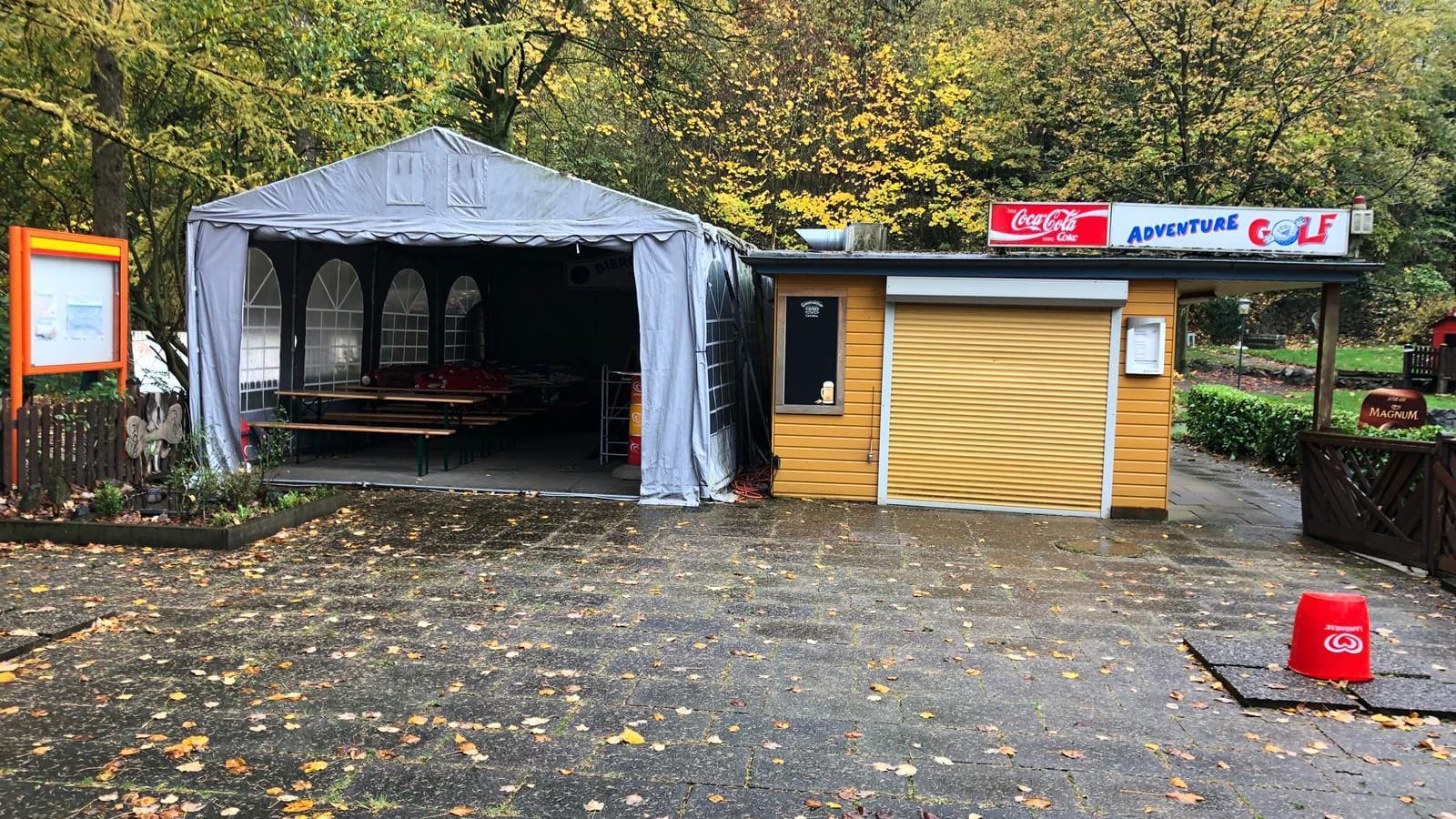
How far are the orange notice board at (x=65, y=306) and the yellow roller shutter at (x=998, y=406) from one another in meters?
7.23

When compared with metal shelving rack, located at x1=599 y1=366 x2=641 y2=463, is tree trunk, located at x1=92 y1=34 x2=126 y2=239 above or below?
above

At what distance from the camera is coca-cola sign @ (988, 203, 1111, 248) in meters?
9.16

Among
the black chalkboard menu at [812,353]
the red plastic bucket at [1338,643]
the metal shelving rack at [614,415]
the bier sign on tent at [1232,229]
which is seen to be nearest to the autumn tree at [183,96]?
the metal shelving rack at [614,415]

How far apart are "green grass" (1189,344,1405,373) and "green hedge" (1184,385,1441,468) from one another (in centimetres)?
1008

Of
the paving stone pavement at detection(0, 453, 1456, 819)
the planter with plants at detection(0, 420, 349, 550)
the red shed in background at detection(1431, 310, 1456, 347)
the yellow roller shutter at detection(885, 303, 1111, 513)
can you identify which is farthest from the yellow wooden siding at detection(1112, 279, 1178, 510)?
the red shed in background at detection(1431, 310, 1456, 347)

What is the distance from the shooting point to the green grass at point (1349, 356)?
82.6 ft

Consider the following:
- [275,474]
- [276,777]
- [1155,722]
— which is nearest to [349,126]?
[275,474]

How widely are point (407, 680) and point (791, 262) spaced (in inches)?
237

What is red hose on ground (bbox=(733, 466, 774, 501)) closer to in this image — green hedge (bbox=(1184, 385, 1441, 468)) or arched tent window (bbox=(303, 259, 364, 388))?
arched tent window (bbox=(303, 259, 364, 388))

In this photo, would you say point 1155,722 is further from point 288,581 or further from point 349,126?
point 349,126

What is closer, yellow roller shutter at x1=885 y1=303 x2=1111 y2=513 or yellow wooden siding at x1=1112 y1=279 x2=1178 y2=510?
yellow wooden siding at x1=1112 y1=279 x2=1178 y2=510

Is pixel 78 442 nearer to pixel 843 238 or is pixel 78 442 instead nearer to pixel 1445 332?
pixel 843 238

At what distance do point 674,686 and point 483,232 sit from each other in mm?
5858

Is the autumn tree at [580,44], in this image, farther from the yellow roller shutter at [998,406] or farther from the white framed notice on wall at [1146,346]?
the white framed notice on wall at [1146,346]
